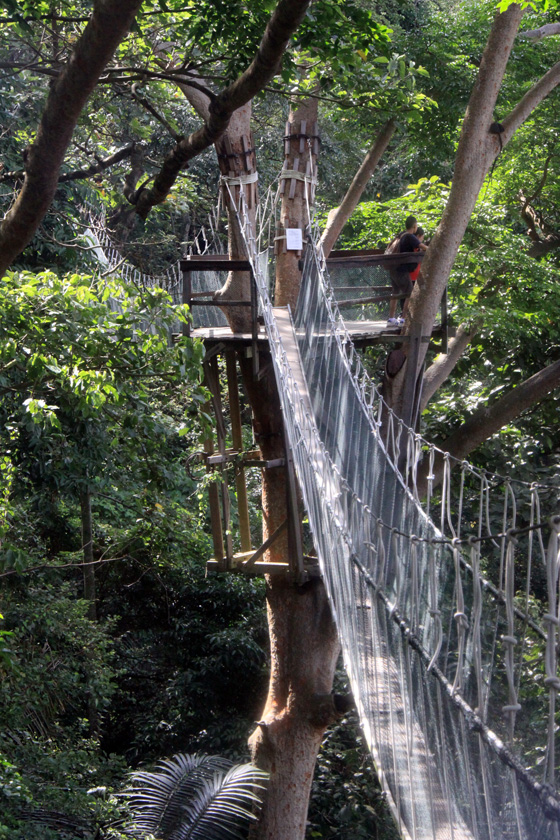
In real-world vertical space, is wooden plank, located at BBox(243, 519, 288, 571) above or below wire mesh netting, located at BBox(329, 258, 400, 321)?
below

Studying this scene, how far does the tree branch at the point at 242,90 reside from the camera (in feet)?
7.06

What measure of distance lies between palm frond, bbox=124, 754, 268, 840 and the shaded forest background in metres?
0.19

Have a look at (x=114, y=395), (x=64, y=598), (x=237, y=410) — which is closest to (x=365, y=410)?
(x=114, y=395)

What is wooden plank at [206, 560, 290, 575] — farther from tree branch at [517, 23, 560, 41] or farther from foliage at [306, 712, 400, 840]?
tree branch at [517, 23, 560, 41]

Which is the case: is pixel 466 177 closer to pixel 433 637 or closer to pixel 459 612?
pixel 433 637

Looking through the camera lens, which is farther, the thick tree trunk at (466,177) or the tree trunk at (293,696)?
the tree trunk at (293,696)

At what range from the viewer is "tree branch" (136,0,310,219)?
2.15 meters

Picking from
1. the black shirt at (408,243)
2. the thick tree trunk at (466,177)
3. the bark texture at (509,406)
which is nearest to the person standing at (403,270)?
the black shirt at (408,243)

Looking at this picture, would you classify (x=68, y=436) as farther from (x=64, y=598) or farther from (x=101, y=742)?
(x=101, y=742)

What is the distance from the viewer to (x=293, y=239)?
5.00 metres

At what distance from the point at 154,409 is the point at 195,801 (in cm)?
203

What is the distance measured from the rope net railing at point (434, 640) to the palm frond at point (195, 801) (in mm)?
1994

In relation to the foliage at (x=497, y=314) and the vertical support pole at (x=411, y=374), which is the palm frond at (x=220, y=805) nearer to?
the vertical support pole at (x=411, y=374)

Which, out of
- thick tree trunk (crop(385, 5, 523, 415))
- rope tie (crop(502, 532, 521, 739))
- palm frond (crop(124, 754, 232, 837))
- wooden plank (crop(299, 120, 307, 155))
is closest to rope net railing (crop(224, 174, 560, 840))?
rope tie (crop(502, 532, 521, 739))
